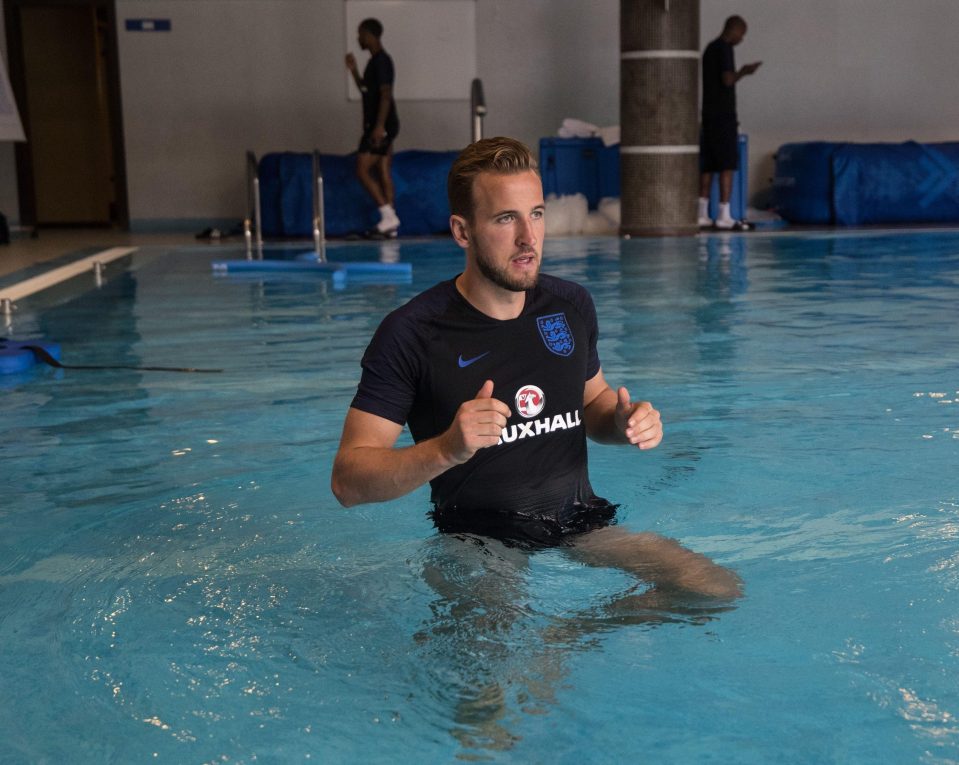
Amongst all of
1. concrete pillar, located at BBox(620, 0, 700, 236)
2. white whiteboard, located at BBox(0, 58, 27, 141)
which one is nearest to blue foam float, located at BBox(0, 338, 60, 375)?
white whiteboard, located at BBox(0, 58, 27, 141)

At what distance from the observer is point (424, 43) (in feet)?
55.7

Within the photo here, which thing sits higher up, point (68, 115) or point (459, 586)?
point (68, 115)

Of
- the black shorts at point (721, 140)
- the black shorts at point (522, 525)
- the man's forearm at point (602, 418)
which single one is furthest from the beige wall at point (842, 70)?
the black shorts at point (522, 525)

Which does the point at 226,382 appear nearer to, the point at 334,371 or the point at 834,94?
the point at 334,371

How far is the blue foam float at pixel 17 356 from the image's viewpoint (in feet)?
19.2

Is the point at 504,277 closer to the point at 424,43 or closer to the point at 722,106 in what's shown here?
the point at 722,106

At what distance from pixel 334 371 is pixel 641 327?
2.05 meters

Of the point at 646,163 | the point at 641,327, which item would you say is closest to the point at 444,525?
the point at 641,327

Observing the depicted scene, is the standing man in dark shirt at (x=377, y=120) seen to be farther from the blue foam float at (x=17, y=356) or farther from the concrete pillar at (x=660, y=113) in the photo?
the blue foam float at (x=17, y=356)

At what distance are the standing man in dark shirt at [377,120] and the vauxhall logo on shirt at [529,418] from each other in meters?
11.2

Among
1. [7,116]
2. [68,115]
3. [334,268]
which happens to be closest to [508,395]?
[334,268]

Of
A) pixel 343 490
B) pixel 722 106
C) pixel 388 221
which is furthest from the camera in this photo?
pixel 388 221

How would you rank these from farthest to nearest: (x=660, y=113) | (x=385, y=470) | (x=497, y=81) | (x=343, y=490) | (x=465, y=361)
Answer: (x=497, y=81), (x=660, y=113), (x=465, y=361), (x=343, y=490), (x=385, y=470)

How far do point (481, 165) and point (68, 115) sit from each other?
18712 millimetres
